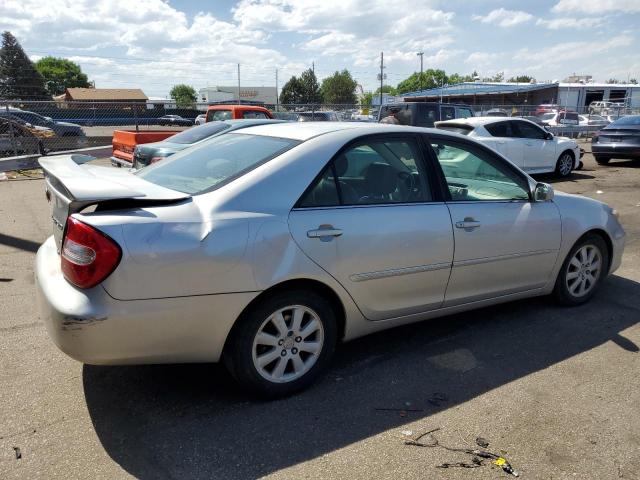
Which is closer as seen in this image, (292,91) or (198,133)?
(198,133)

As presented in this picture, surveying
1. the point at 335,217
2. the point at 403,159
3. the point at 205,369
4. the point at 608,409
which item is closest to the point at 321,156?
the point at 335,217

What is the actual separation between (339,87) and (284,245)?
107 meters

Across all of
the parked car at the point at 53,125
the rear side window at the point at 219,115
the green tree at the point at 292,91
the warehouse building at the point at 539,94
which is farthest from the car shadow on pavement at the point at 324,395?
the green tree at the point at 292,91

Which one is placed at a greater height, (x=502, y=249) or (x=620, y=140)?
(x=620, y=140)

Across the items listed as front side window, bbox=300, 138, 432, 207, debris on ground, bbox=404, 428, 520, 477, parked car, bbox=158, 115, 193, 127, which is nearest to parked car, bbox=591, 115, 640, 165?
front side window, bbox=300, 138, 432, 207

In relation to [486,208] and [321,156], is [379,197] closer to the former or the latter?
[321,156]

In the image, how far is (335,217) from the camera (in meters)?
3.15

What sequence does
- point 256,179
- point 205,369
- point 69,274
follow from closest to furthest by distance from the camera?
point 69,274
point 256,179
point 205,369

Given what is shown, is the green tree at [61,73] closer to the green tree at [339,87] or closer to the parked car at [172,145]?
the green tree at [339,87]

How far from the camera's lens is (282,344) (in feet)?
10.1

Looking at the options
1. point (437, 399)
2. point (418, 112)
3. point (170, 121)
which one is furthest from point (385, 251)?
point (170, 121)

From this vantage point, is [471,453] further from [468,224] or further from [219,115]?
[219,115]

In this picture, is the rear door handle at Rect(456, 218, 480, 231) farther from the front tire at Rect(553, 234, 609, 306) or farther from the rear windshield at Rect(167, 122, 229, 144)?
the rear windshield at Rect(167, 122, 229, 144)

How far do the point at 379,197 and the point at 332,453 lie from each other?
1605mm
